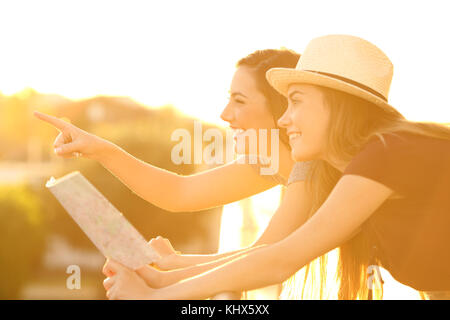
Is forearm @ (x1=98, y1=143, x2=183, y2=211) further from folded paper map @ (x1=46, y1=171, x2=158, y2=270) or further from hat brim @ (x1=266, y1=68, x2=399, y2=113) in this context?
folded paper map @ (x1=46, y1=171, x2=158, y2=270)

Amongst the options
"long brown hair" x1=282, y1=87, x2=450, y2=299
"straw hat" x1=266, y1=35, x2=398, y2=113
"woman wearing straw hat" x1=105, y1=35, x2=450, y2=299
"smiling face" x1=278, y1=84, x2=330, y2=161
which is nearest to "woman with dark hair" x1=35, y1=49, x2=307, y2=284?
"long brown hair" x1=282, y1=87, x2=450, y2=299

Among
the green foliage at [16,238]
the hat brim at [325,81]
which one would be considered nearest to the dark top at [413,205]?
the hat brim at [325,81]

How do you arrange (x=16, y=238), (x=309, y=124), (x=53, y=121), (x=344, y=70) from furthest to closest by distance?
1. (x=16, y=238)
2. (x=53, y=121)
3. (x=344, y=70)
4. (x=309, y=124)

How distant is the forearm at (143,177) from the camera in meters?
4.58

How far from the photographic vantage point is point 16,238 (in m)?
38.5

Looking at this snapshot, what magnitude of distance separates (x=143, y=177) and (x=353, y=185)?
6.79 feet

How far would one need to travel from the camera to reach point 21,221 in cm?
3925

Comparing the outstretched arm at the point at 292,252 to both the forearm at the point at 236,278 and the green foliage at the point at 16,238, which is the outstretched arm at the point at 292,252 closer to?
the forearm at the point at 236,278

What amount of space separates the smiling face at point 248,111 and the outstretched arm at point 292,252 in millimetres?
1533

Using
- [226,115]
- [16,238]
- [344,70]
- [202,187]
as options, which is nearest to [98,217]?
[344,70]

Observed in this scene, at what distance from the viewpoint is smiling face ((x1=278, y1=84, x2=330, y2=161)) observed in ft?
11.6

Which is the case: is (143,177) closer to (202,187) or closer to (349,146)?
(202,187)
